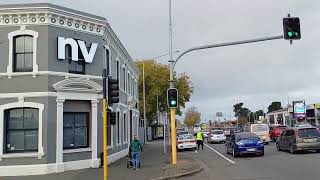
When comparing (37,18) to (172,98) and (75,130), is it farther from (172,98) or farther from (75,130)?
(172,98)

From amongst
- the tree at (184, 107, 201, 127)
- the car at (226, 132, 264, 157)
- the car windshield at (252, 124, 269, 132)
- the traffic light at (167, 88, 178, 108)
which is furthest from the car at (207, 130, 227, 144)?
the tree at (184, 107, 201, 127)

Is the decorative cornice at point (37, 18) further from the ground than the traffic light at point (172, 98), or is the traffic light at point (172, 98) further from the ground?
the decorative cornice at point (37, 18)

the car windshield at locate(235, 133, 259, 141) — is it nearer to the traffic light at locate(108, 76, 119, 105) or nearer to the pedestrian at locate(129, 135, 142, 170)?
the pedestrian at locate(129, 135, 142, 170)

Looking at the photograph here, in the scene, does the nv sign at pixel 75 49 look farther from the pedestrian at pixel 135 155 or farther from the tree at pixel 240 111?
the tree at pixel 240 111

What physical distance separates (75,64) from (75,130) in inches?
139

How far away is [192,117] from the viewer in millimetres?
169500

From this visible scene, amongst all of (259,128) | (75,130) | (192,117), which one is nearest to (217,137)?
(259,128)

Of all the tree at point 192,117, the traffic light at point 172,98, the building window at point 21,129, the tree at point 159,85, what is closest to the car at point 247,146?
the traffic light at point 172,98

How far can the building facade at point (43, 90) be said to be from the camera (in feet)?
72.5

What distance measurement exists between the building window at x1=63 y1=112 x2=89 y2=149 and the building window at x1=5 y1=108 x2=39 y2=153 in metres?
1.57

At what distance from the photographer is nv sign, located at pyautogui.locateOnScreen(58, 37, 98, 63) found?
2268 cm

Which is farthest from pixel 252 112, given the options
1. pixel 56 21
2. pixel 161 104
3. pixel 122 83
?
pixel 56 21

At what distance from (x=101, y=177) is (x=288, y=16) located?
10.5 m

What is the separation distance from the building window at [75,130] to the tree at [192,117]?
465 ft
